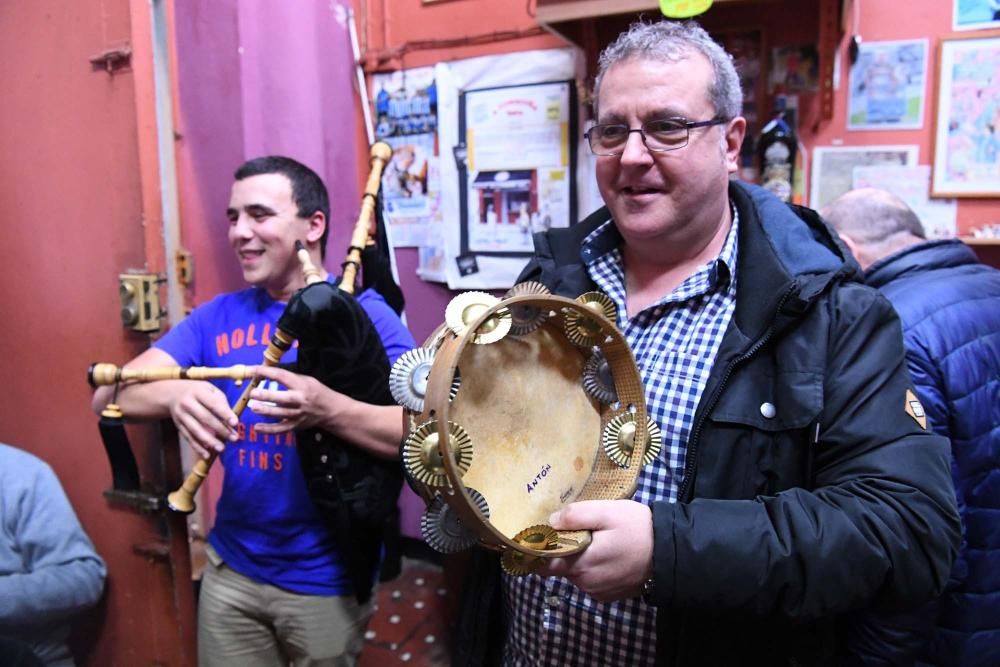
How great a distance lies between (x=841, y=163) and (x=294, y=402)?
1.77 metres

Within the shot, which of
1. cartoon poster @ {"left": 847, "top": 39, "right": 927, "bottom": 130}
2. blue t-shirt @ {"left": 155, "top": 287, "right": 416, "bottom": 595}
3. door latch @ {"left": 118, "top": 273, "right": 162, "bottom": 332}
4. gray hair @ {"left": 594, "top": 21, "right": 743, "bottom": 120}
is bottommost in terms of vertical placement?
blue t-shirt @ {"left": 155, "top": 287, "right": 416, "bottom": 595}

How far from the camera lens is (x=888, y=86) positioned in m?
2.09

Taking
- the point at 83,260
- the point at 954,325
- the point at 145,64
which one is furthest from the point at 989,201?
the point at 83,260

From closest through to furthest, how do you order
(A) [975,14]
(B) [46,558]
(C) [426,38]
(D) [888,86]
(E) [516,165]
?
1. (B) [46,558]
2. (A) [975,14]
3. (D) [888,86]
4. (E) [516,165]
5. (C) [426,38]

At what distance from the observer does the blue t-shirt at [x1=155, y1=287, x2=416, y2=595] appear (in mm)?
1587

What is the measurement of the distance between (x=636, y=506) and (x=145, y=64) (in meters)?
1.60

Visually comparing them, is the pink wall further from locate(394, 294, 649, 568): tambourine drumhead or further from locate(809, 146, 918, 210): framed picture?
locate(809, 146, 918, 210): framed picture

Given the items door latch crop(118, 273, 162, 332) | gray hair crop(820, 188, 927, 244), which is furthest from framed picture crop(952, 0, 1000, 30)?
door latch crop(118, 273, 162, 332)

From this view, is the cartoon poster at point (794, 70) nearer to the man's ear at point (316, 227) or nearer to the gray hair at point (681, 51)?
the gray hair at point (681, 51)

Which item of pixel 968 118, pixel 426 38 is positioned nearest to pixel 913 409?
pixel 968 118

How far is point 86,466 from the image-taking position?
1969mm

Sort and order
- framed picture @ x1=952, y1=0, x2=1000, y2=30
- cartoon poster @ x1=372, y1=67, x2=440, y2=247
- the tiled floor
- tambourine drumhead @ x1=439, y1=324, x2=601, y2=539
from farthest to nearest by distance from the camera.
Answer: cartoon poster @ x1=372, y1=67, x2=440, y2=247, the tiled floor, framed picture @ x1=952, y1=0, x2=1000, y2=30, tambourine drumhead @ x1=439, y1=324, x2=601, y2=539

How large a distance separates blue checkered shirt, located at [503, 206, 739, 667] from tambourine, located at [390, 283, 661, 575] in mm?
140

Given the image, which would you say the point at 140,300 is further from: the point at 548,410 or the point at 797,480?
the point at 797,480
